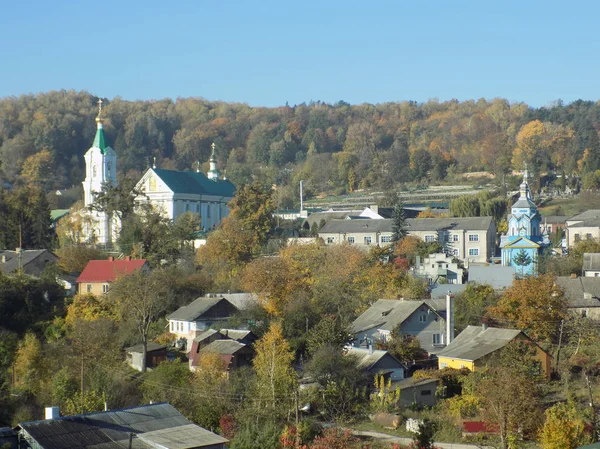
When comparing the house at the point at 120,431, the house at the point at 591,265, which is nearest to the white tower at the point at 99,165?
the house at the point at 591,265

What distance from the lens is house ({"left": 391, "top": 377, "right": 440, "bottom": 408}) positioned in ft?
91.7

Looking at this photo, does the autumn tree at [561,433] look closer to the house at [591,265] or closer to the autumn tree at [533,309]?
the autumn tree at [533,309]

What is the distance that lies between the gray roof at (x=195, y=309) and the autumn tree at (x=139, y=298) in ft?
2.92

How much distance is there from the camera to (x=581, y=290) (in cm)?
3706

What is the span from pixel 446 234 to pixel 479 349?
20766mm

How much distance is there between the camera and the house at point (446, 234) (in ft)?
166

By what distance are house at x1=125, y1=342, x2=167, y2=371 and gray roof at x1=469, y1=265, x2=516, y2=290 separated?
14.7m

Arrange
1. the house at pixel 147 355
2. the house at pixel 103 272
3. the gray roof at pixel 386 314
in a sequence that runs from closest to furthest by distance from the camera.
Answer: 1. the house at pixel 147 355
2. the gray roof at pixel 386 314
3. the house at pixel 103 272

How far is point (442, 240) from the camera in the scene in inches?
1999

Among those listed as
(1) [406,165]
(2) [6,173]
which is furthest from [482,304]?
(2) [6,173]

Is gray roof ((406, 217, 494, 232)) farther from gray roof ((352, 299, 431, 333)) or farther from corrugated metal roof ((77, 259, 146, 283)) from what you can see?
corrugated metal roof ((77, 259, 146, 283))

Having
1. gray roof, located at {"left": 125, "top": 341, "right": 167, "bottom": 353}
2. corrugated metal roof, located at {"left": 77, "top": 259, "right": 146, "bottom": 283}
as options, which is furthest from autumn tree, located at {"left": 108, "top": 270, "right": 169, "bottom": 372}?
Result: corrugated metal roof, located at {"left": 77, "top": 259, "right": 146, "bottom": 283}

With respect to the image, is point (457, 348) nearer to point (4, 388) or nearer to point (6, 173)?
Answer: point (4, 388)

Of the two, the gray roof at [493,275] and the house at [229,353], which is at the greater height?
the gray roof at [493,275]
